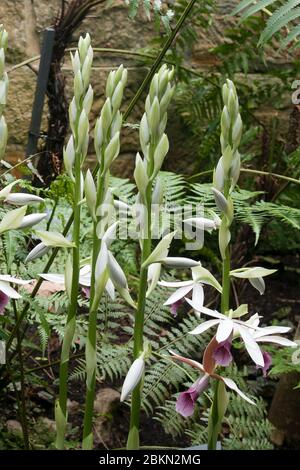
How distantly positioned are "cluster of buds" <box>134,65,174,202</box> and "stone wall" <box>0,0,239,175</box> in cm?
216

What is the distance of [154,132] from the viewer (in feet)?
3.66

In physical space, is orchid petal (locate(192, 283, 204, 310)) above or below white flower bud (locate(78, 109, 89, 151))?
below

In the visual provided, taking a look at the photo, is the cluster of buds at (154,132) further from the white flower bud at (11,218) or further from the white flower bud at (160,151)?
the white flower bud at (11,218)

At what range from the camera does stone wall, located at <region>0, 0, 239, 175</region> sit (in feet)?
11.5

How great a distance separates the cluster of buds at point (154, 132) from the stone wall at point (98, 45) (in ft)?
7.09

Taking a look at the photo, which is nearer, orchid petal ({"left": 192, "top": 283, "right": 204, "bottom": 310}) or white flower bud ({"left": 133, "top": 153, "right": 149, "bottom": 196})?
white flower bud ({"left": 133, "top": 153, "right": 149, "bottom": 196})

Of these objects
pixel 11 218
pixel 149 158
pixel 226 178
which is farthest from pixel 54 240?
pixel 226 178

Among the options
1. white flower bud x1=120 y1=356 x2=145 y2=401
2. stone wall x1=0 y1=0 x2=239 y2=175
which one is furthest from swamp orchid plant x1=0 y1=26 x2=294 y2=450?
stone wall x1=0 y1=0 x2=239 y2=175

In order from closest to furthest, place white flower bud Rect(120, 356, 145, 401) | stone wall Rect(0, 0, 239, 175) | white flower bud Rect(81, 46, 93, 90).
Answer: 1. white flower bud Rect(120, 356, 145, 401)
2. white flower bud Rect(81, 46, 93, 90)
3. stone wall Rect(0, 0, 239, 175)

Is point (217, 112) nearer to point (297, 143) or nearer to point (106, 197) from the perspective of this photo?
point (297, 143)

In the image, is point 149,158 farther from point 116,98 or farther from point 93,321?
point 93,321

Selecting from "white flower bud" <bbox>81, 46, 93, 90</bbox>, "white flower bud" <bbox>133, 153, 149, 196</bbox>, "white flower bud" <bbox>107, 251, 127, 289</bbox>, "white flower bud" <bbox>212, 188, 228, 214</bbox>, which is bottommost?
"white flower bud" <bbox>107, 251, 127, 289</bbox>

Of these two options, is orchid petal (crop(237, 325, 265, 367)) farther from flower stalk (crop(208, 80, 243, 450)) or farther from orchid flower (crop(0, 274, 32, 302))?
orchid flower (crop(0, 274, 32, 302))
